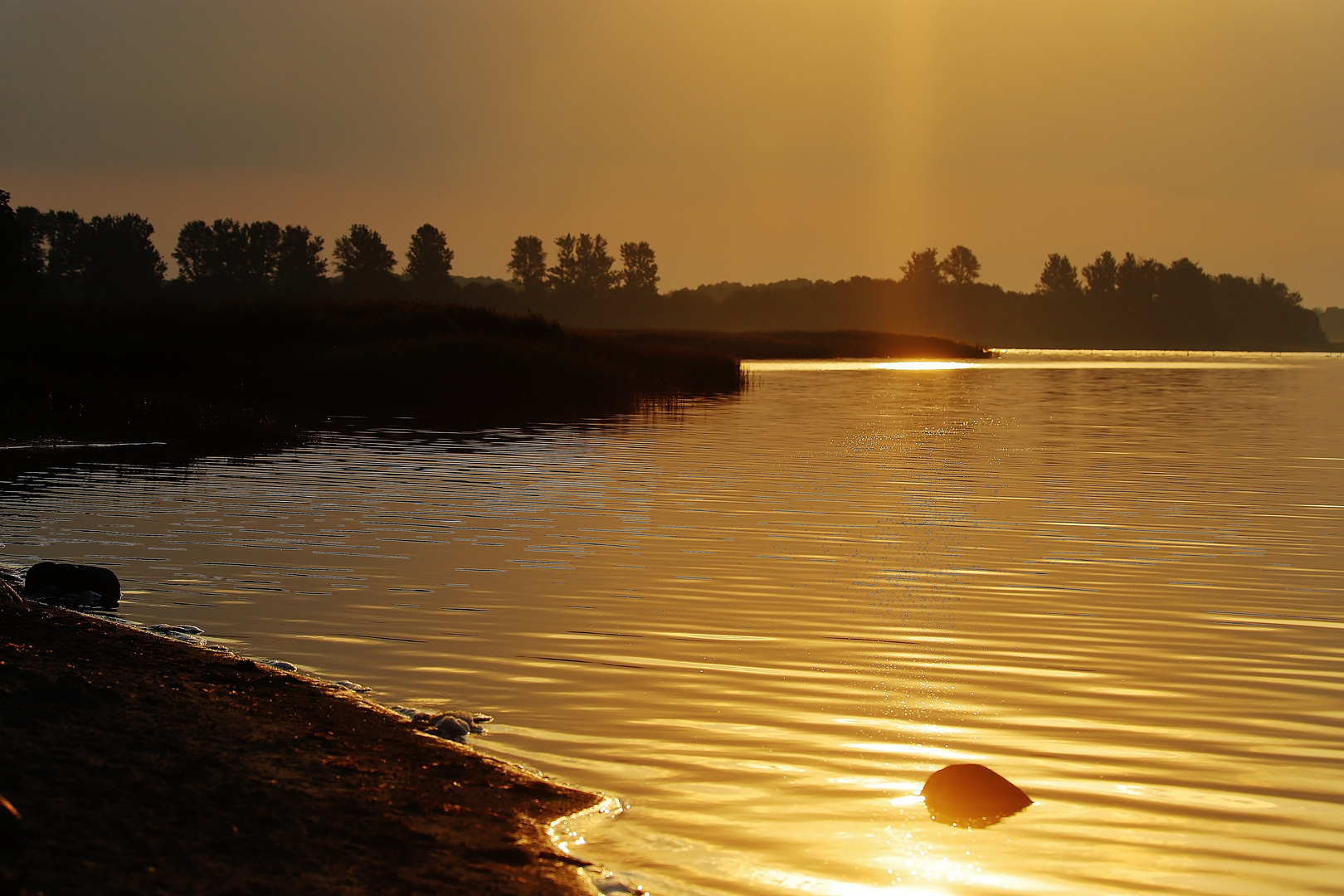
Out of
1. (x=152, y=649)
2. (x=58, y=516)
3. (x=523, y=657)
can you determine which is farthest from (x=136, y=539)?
(x=523, y=657)

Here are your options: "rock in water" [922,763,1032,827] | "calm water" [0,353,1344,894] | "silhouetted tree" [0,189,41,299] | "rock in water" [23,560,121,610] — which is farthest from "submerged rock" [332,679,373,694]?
"silhouetted tree" [0,189,41,299]

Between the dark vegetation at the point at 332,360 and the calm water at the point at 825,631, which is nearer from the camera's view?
the calm water at the point at 825,631

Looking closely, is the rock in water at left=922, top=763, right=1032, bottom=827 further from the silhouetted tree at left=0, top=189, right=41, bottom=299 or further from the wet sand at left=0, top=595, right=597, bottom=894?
the silhouetted tree at left=0, top=189, right=41, bottom=299

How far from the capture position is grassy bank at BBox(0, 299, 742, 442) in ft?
180

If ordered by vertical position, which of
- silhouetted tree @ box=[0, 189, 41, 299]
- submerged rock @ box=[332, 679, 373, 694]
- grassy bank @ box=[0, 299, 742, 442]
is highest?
silhouetted tree @ box=[0, 189, 41, 299]

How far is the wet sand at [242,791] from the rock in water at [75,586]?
335 centimetres

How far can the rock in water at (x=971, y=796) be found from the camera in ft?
26.1

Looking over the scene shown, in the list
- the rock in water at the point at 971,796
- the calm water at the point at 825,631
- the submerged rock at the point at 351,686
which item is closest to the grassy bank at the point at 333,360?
the calm water at the point at 825,631

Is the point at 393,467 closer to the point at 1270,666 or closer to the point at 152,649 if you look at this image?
the point at 152,649

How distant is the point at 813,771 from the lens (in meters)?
8.84

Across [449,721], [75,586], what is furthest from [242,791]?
[75,586]

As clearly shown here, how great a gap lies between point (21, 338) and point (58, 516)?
137 feet

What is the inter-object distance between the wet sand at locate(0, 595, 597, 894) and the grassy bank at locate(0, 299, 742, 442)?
1413 inches

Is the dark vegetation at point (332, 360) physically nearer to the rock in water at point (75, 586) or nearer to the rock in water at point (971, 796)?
the rock in water at point (75, 586)
